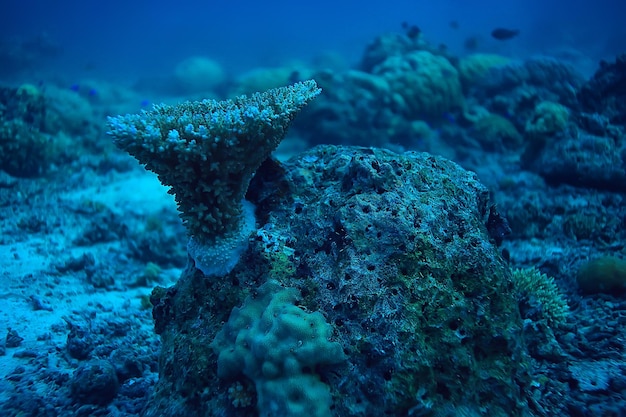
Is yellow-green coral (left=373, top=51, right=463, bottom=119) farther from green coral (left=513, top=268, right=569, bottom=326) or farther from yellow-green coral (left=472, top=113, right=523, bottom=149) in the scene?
green coral (left=513, top=268, right=569, bottom=326)

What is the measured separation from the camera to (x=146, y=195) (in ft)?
26.4

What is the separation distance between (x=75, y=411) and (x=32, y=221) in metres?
4.59

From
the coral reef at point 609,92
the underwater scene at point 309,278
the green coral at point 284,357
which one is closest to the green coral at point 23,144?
the underwater scene at point 309,278

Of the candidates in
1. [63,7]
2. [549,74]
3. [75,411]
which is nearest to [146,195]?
[75,411]

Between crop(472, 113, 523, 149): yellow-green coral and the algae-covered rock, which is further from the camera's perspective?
crop(472, 113, 523, 149): yellow-green coral

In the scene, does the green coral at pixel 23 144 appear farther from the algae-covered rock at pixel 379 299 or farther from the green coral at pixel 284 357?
the green coral at pixel 284 357

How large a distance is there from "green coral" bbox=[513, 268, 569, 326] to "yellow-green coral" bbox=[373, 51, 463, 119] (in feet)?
25.9

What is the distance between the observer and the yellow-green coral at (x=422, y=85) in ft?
35.7

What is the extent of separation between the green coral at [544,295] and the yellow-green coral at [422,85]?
7895mm

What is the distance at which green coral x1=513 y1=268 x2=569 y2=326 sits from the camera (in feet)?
11.2

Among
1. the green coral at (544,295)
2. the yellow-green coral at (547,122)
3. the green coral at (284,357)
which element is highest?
the yellow-green coral at (547,122)

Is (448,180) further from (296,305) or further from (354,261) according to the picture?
(296,305)

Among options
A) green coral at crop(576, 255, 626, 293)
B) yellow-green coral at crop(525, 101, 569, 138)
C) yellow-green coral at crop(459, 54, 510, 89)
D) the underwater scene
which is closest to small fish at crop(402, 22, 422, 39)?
yellow-green coral at crop(459, 54, 510, 89)

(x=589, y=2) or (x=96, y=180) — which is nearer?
(x=96, y=180)
